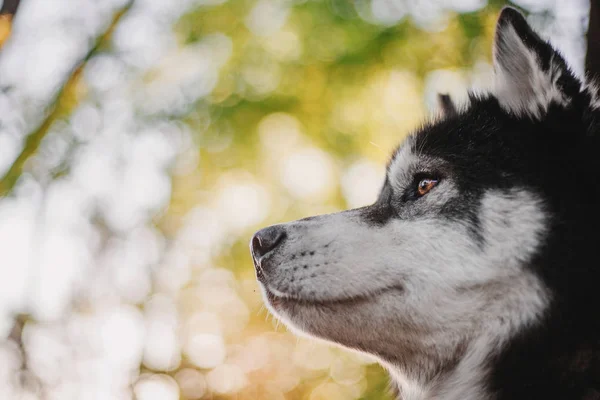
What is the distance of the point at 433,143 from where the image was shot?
9.45ft

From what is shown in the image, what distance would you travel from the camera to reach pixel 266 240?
2641mm

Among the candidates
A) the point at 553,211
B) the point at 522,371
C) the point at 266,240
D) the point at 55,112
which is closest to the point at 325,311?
the point at 266,240

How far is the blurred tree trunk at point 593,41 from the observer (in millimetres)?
3533

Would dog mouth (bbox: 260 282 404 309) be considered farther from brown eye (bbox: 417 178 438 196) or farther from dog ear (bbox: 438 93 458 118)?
dog ear (bbox: 438 93 458 118)

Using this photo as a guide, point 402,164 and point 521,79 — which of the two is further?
point 402,164

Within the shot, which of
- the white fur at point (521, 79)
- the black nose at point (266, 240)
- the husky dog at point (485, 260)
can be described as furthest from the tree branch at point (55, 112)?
the white fur at point (521, 79)

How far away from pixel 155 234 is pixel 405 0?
5.63 m

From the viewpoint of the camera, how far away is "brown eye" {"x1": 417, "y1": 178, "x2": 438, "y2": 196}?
2.67 m

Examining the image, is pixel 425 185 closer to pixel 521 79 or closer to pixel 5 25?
pixel 521 79

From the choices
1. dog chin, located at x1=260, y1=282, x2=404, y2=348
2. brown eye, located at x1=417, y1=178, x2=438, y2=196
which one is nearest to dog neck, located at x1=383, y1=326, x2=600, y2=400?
dog chin, located at x1=260, y1=282, x2=404, y2=348

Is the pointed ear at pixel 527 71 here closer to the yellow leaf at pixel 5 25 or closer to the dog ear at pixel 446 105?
the dog ear at pixel 446 105

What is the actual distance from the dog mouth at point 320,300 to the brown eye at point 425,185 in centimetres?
51

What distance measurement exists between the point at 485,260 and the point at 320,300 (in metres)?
0.74

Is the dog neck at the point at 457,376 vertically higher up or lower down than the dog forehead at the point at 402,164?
lower down
